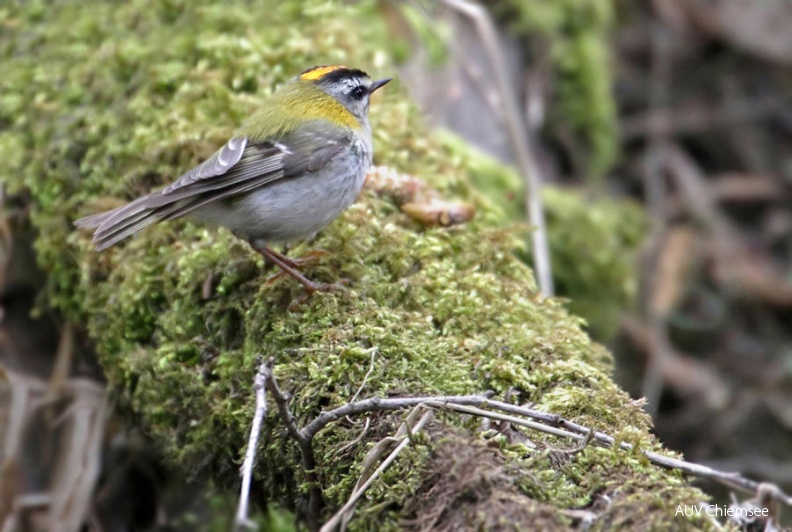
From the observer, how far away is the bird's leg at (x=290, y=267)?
3352 mm

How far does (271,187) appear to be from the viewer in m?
3.69

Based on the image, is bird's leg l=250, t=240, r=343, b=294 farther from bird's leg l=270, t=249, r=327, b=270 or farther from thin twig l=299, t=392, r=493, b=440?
thin twig l=299, t=392, r=493, b=440

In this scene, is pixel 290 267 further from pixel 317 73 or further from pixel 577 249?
pixel 577 249

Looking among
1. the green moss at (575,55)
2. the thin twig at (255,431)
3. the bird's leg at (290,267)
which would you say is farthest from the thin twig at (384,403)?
the green moss at (575,55)

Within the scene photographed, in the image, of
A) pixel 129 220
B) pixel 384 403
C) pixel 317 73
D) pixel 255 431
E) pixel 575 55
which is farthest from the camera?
pixel 575 55

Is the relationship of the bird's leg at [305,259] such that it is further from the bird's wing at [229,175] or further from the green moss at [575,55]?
the green moss at [575,55]

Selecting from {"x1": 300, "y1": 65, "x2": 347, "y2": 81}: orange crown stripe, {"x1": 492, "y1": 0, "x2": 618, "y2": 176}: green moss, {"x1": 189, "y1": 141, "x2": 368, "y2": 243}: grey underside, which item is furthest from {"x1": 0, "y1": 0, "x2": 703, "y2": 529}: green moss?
{"x1": 492, "y1": 0, "x2": 618, "y2": 176}: green moss

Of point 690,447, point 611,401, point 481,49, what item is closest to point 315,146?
point 611,401

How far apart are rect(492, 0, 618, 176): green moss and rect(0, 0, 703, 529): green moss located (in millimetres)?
2128

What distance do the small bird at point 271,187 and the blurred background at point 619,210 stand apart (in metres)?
1.15

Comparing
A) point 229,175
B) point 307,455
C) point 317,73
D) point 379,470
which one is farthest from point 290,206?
point 379,470

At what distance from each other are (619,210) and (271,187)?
13.2ft

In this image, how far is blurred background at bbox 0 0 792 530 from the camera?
4547 millimetres

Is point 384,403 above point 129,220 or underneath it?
underneath
